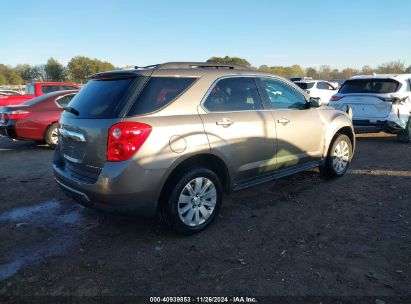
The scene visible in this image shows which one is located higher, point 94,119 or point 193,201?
point 94,119

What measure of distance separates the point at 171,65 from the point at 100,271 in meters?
2.18

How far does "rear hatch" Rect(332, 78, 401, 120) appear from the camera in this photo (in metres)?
8.07

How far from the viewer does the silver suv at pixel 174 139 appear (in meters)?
3.15

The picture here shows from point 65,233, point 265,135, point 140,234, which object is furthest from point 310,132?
point 65,233

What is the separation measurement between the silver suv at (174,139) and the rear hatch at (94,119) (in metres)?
0.01

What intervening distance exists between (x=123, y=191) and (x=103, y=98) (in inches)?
40.2

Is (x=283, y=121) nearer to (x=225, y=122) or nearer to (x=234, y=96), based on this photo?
(x=234, y=96)

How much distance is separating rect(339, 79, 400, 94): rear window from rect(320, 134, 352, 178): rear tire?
3426 mm

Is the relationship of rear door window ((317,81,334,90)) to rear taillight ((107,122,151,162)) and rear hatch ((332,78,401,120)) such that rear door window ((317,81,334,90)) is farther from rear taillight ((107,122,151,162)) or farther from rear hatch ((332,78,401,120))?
rear taillight ((107,122,151,162))

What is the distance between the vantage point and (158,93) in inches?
134

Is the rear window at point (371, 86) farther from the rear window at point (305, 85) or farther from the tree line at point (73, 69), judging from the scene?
the tree line at point (73, 69)

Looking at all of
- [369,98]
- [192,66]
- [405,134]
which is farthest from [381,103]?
[192,66]

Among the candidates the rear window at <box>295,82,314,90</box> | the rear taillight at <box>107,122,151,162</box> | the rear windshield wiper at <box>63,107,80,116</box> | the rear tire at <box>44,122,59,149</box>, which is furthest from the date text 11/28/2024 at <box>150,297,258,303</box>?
the rear window at <box>295,82,314,90</box>

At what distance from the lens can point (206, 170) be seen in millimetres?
3652
